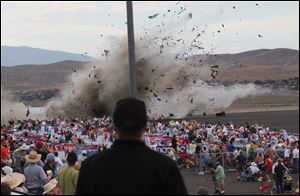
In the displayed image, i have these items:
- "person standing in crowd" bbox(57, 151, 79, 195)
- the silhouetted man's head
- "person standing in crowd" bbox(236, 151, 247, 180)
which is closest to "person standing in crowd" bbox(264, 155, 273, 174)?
"person standing in crowd" bbox(236, 151, 247, 180)

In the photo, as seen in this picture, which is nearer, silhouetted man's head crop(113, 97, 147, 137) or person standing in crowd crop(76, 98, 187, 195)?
person standing in crowd crop(76, 98, 187, 195)

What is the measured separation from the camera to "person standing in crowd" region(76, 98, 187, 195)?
3689 mm

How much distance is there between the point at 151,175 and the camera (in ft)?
12.1

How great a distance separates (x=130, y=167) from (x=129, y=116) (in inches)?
13.7

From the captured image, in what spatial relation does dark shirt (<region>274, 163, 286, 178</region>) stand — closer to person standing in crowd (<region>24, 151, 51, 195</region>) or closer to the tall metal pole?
person standing in crowd (<region>24, 151, 51, 195</region>)

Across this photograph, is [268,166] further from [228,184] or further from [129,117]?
[129,117]

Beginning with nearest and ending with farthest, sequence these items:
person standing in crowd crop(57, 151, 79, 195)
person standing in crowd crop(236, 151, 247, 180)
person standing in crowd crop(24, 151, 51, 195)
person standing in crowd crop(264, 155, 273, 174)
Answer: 1. person standing in crowd crop(57, 151, 79, 195)
2. person standing in crowd crop(24, 151, 51, 195)
3. person standing in crowd crop(264, 155, 273, 174)
4. person standing in crowd crop(236, 151, 247, 180)

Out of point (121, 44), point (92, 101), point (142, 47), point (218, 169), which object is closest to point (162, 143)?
point (218, 169)

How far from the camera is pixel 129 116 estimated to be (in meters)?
3.87

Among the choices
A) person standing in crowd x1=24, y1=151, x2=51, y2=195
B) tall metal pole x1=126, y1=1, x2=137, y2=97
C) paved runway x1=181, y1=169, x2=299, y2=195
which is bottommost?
paved runway x1=181, y1=169, x2=299, y2=195

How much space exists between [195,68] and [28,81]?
119 meters

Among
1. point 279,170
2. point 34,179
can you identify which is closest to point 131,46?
point 34,179

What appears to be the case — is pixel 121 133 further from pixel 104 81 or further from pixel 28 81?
pixel 28 81

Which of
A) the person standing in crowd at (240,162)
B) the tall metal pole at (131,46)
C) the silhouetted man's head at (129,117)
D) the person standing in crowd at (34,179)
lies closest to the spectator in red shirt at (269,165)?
the person standing in crowd at (240,162)
